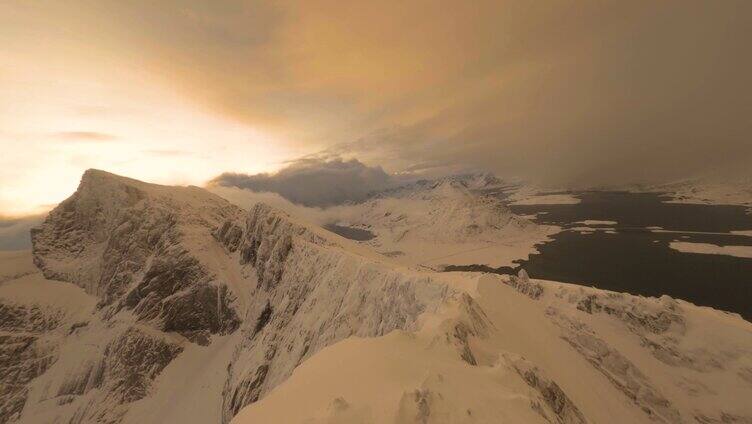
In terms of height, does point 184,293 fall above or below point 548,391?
below

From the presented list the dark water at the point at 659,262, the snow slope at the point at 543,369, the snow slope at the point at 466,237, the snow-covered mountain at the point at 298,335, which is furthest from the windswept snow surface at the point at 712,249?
the snow slope at the point at 543,369

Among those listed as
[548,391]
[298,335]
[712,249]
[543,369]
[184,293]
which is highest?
[548,391]

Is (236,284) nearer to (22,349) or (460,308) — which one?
(22,349)

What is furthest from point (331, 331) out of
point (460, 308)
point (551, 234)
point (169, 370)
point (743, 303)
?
point (551, 234)

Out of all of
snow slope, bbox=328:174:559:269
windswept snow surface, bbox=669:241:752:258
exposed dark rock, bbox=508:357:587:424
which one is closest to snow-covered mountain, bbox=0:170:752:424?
exposed dark rock, bbox=508:357:587:424

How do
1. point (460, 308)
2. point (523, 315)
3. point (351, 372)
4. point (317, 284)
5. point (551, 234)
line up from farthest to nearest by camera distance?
point (551, 234)
point (317, 284)
point (523, 315)
point (460, 308)
point (351, 372)

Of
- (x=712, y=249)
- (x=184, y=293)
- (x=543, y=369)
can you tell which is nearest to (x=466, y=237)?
(x=712, y=249)

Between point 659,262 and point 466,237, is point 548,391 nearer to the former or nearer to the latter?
point 659,262
